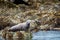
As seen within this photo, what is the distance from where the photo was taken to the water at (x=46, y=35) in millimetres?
4152

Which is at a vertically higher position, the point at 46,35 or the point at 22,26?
the point at 22,26

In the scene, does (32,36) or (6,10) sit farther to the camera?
(6,10)

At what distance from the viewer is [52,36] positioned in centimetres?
423

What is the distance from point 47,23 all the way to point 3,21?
2.44 ft

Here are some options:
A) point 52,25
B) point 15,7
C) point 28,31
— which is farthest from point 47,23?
point 15,7

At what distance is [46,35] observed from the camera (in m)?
4.24

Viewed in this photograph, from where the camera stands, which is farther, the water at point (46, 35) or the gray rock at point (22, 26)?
the gray rock at point (22, 26)

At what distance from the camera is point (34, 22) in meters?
4.30

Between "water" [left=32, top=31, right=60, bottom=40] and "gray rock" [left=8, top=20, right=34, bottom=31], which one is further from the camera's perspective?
"gray rock" [left=8, top=20, right=34, bottom=31]

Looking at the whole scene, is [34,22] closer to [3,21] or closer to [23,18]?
[23,18]

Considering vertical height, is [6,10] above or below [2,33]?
above

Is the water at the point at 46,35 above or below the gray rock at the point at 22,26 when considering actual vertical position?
below

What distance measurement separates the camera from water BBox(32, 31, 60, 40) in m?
4.15

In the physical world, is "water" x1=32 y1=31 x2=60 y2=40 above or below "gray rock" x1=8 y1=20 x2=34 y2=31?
below
